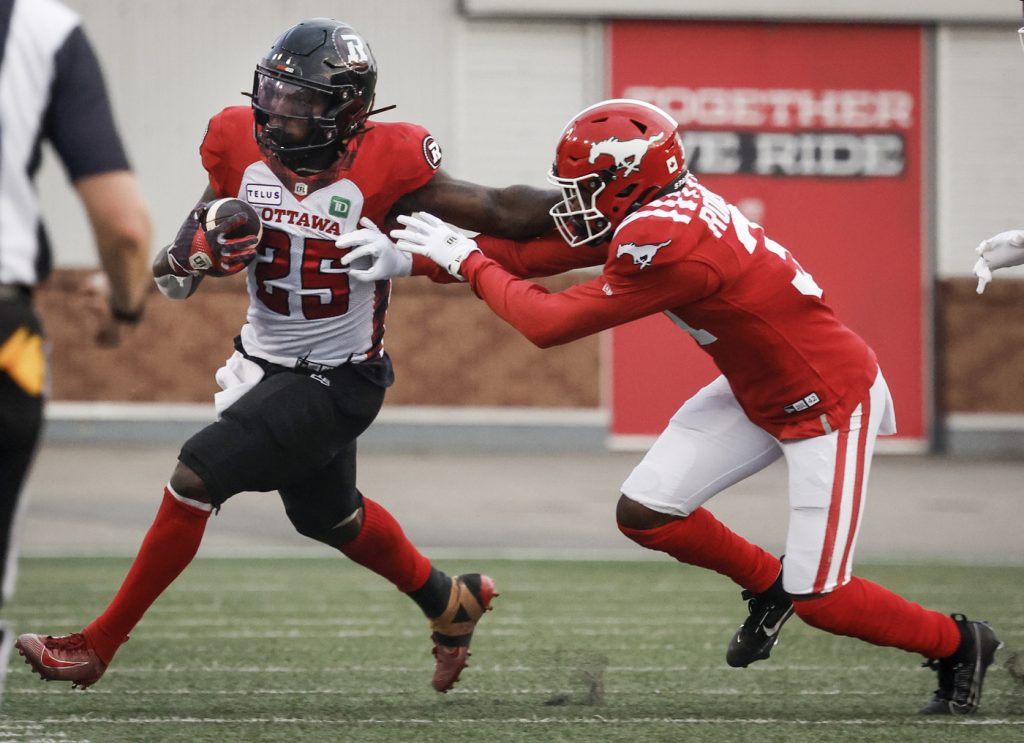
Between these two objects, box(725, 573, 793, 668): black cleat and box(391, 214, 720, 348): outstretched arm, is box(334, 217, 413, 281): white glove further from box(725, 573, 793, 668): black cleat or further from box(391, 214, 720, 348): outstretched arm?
box(725, 573, 793, 668): black cleat

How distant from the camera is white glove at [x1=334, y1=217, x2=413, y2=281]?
14.2 ft

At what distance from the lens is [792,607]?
15.1 feet

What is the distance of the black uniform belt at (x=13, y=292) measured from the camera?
293cm

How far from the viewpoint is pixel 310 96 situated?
14.0 ft

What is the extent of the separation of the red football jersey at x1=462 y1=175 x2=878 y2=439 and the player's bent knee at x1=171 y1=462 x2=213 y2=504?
3.01 feet

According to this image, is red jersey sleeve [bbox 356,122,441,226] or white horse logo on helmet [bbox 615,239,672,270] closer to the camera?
white horse logo on helmet [bbox 615,239,672,270]

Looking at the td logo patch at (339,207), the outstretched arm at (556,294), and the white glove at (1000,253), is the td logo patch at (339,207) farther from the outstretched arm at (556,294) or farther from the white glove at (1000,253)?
the white glove at (1000,253)

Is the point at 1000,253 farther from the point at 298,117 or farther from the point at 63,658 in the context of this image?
the point at 63,658

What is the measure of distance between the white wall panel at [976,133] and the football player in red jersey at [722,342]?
414 inches

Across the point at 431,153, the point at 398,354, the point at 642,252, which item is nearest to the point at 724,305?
the point at 642,252

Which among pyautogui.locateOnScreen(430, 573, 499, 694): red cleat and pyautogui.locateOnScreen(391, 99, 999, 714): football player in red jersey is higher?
pyautogui.locateOnScreen(391, 99, 999, 714): football player in red jersey

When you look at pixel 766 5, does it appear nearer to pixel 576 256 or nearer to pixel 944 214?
pixel 944 214

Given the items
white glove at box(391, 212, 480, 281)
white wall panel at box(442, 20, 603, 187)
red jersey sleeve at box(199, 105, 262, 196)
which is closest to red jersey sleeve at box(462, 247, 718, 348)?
white glove at box(391, 212, 480, 281)

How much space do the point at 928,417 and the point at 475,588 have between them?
1052 centimetres
